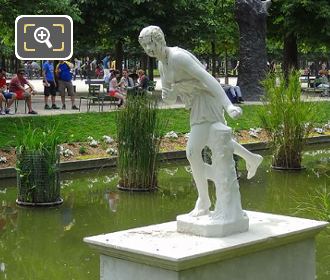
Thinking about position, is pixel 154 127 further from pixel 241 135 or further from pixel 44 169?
pixel 241 135

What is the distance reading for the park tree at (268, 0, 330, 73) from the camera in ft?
94.2

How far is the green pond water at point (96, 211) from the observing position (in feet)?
25.6

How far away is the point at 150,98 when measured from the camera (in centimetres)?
1189

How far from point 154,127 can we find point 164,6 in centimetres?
1644

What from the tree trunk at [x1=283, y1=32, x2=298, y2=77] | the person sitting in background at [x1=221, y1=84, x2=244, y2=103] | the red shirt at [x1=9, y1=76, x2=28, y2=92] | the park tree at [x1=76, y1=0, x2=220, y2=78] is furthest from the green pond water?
the tree trunk at [x1=283, y1=32, x2=298, y2=77]

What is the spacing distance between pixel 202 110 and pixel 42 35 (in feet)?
39.4

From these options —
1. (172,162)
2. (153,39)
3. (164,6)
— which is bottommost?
(172,162)

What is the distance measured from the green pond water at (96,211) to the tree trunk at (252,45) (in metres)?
11.0

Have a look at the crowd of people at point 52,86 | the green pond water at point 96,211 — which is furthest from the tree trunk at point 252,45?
the green pond water at point 96,211

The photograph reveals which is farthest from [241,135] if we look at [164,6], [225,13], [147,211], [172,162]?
[225,13]

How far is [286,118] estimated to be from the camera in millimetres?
13969

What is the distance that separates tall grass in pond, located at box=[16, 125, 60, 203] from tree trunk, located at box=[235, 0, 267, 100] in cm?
1586

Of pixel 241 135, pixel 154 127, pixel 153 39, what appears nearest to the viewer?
pixel 153 39

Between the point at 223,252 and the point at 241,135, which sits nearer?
the point at 223,252
